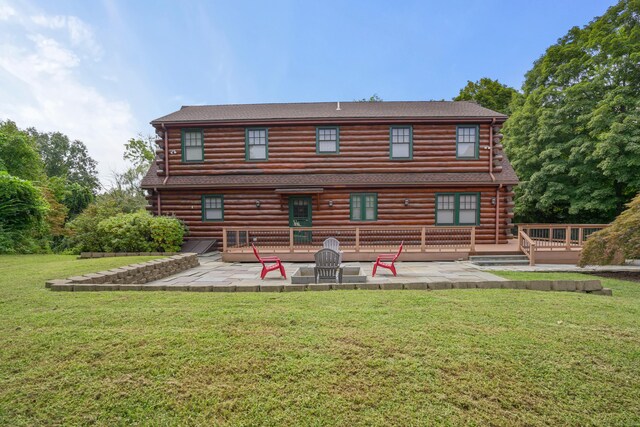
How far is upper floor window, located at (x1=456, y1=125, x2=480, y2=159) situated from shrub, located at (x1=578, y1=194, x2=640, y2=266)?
6.13 m

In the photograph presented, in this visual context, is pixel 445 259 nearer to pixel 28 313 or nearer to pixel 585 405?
pixel 585 405

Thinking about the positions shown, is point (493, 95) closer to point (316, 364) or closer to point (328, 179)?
point (328, 179)

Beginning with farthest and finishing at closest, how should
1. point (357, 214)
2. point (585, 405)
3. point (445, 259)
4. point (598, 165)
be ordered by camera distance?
1. point (598, 165)
2. point (357, 214)
3. point (445, 259)
4. point (585, 405)

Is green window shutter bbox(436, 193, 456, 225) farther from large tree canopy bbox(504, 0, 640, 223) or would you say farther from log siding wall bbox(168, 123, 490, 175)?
large tree canopy bbox(504, 0, 640, 223)

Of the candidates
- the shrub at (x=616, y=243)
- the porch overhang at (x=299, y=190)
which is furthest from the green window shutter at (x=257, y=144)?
the shrub at (x=616, y=243)

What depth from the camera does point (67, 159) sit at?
4228 centimetres

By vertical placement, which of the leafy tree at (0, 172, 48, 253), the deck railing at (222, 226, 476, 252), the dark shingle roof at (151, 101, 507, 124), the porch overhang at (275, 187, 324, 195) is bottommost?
the deck railing at (222, 226, 476, 252)

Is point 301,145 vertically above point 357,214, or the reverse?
point 301,145

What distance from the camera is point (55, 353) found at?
2908 millimetres

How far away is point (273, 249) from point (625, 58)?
72.4 ft

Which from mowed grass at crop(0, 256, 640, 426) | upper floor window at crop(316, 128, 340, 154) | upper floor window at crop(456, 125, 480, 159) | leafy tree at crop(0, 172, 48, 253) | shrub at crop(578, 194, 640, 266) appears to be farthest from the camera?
upper floor window at crop(316, 128, 340, 154)

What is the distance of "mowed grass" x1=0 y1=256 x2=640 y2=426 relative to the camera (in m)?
2.23

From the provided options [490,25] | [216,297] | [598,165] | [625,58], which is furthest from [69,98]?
[625,58]

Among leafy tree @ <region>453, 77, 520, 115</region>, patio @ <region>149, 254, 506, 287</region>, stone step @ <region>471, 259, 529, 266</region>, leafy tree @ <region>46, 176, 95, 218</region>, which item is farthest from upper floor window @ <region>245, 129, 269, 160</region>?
leafy tree @ <region>453, 77, 520, 115</region>
